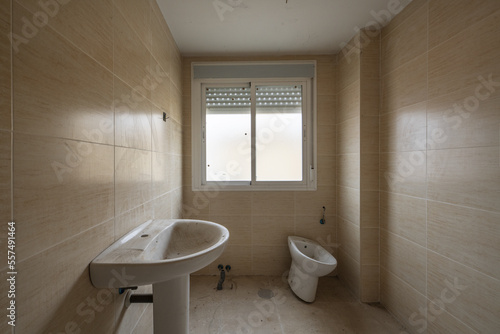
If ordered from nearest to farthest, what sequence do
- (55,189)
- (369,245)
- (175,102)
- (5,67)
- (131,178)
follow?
1. (5,67)
2. (55,189)
3. (131,178)
4. (369,245)
5. (175,102)

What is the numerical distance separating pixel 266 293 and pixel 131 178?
4.89ft

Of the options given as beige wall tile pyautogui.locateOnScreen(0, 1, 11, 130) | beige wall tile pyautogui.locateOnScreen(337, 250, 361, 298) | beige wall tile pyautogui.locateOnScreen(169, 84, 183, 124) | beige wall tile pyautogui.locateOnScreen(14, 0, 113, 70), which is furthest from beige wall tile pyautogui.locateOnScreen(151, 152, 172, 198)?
beige wall tile pyautogui.locateOnScreen(337, 250, 361, 298)

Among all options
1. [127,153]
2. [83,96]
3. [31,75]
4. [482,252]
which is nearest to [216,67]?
[127,153]

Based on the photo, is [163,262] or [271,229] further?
[271,229]

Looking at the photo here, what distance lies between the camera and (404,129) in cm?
146

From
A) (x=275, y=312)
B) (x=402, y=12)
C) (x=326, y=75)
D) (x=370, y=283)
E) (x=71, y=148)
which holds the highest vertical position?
(x=402, y=12)

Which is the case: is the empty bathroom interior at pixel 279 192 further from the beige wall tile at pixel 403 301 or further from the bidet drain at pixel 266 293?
the bidet drain at pixel 266 293

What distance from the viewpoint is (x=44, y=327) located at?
556mm

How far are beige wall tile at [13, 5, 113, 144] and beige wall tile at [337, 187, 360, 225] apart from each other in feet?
5.91

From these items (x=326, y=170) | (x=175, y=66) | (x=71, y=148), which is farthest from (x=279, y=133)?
(x=71, y=148)

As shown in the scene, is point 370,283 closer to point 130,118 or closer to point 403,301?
point 403,301

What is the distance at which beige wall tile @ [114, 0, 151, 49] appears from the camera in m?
0.99

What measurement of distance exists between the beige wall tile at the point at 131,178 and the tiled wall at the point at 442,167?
170 centimetres

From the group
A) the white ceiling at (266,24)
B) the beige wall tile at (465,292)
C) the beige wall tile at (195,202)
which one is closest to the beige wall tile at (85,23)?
the white ceiling at (266,24)
